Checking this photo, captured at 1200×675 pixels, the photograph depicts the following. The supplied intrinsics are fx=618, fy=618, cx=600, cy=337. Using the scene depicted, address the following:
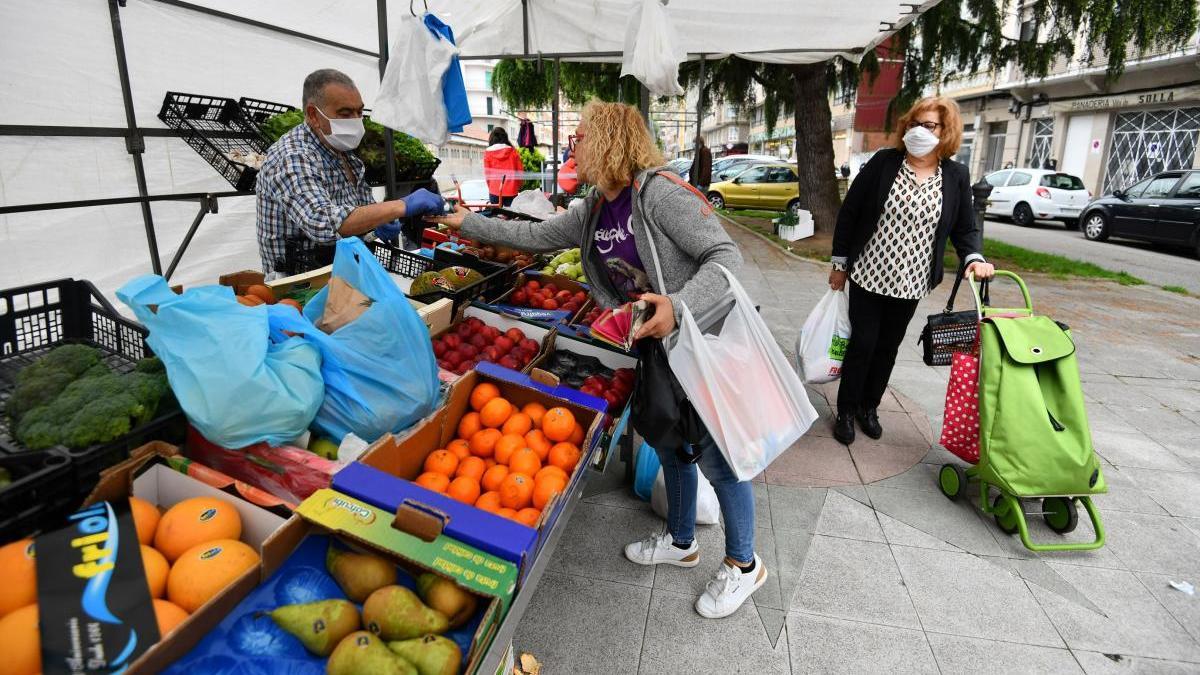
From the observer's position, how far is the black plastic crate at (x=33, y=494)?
1.16 meters

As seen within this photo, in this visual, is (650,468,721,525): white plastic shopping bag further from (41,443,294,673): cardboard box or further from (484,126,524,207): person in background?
(484,126,524,207): person in background

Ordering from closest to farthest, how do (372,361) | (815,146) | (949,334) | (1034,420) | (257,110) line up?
(372,361), (1034,420), (949,334), (257,110), (815,146)

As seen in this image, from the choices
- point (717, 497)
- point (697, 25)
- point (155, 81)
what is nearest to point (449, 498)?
point (717, 497)

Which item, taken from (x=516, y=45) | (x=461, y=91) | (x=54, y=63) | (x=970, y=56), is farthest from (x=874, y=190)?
(x=970, y=56)

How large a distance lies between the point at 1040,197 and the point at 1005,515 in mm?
17243

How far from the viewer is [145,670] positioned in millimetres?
1010

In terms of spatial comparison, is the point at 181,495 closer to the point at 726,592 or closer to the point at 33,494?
the point at 33,494

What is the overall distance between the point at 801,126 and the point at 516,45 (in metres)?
6.26

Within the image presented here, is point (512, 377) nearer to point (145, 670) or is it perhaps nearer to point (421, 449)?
point (421, 449)

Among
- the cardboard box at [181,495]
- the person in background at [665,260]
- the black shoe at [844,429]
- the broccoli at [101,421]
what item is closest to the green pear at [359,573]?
the cardboard box at [181,495]

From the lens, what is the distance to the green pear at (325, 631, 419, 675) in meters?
1.12

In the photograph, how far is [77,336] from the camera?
1.98m

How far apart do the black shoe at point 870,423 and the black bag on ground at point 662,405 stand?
223 cm

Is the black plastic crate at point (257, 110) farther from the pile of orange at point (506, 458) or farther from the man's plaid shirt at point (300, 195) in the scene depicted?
the pile of orange at point (506, 458)
